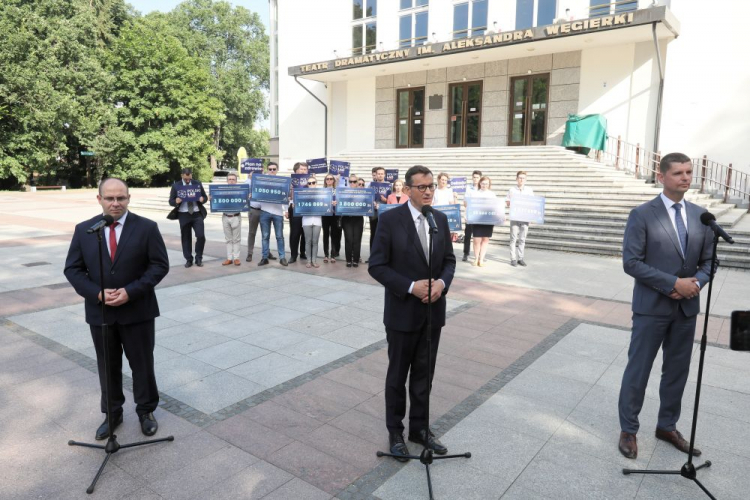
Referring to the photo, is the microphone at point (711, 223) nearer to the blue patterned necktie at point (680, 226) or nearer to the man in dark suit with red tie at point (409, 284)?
the blue patterned necktie at point (680, 226)

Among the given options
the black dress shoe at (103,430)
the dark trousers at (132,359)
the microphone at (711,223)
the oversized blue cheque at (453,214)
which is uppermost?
the microphone at (711,223)

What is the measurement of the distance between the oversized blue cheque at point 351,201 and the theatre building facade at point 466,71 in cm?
1264

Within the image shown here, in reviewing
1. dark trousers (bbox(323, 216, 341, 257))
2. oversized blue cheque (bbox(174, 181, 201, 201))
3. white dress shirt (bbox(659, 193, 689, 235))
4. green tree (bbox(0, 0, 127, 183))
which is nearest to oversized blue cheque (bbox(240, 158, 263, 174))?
dark trousers (bbox(323, 216, 341, 257))

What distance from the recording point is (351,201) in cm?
1093

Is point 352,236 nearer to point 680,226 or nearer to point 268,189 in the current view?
point 268,189

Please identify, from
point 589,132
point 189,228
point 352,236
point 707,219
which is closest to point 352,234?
point 352,236

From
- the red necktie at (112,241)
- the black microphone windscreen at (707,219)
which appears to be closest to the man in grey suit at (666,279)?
the black microphone windscreen at (707,219)

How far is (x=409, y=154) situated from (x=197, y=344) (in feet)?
63.3

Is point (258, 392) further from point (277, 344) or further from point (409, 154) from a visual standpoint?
point (409, 154)

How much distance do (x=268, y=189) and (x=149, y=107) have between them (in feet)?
108

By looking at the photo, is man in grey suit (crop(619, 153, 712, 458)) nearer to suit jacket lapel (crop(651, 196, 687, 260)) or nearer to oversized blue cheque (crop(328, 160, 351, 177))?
suit jacket lapel (crop(651, 196, 687, 260))

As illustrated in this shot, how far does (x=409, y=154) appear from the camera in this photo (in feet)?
79.2

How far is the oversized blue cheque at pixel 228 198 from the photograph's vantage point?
35.0ft

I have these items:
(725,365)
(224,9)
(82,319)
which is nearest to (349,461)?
(725,365)
